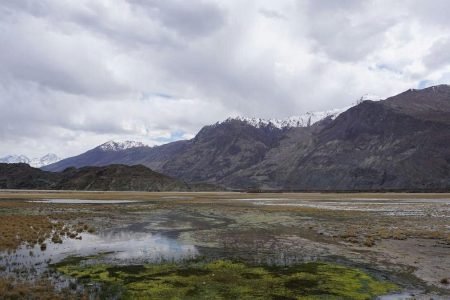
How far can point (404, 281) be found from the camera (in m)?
23.4

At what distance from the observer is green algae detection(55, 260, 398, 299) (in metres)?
20.5

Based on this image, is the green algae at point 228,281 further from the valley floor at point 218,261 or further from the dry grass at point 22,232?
the dry grass at point 22,232

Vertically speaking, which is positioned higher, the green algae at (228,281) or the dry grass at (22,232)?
the dry grass at (22,232)

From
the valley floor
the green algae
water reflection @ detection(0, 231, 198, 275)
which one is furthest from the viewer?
water reflection @ detection(0, 231, 198, 275)

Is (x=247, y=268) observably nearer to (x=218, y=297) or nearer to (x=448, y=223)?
(x=218, y=297)

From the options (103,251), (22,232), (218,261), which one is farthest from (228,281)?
(22,232)

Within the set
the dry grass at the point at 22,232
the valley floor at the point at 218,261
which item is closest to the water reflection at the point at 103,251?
the valley floor at the point at 218,261

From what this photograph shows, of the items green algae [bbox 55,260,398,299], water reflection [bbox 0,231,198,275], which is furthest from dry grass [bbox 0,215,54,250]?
green algae [bbox 55,260,398,299]

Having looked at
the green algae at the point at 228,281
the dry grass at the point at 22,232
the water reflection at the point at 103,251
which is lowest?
the green algae at the point at 228,281

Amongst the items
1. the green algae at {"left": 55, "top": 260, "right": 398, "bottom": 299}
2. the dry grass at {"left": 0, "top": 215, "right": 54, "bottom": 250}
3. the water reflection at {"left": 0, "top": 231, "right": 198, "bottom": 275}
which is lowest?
the green algae at {"left": 55, "top": 260, "right": 398, "bottom": 299}

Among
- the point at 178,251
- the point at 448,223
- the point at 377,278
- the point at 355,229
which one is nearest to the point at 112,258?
the point at 178,251

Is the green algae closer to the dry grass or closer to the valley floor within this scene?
the valley floor

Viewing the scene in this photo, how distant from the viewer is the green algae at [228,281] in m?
20.5

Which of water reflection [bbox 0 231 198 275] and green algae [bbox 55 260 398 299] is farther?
water reflection [bbox 0 231 198 275]
